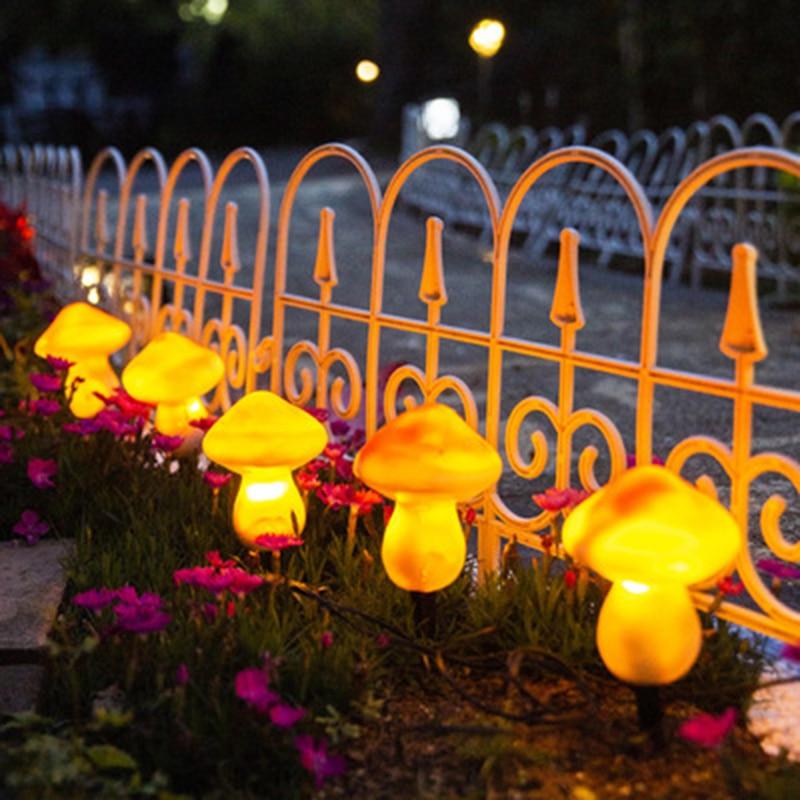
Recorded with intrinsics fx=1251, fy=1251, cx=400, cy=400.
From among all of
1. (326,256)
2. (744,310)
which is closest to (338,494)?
(326,256)

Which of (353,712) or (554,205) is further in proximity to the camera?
(554,205)

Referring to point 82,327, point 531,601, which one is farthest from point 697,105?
point 531,601

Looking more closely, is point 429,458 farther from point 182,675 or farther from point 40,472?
point 40,472

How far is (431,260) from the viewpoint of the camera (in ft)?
10.7

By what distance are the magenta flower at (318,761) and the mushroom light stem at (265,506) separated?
→ 906mm

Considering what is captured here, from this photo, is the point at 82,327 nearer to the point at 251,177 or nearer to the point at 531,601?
the point at 531,601

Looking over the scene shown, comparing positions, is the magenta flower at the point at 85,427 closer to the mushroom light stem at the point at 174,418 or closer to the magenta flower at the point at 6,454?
the magenta flower at the point at 6,454

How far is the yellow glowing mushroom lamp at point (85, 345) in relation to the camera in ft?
13.8

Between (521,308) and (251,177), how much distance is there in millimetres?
13647

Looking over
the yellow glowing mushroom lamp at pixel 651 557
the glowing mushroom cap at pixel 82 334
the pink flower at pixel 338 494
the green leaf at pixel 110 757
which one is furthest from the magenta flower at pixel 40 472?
the yellow glowing mushroom lamp at pixel 651 557

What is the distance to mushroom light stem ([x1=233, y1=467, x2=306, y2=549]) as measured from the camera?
3168 mm

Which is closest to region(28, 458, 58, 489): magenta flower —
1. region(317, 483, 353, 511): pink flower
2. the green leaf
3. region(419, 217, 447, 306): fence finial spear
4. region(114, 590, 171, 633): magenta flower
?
region(317, 483, 353, 511): pink flower

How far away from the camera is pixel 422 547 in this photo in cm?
273

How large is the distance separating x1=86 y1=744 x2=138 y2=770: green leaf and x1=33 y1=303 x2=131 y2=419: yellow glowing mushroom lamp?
2.01 m
